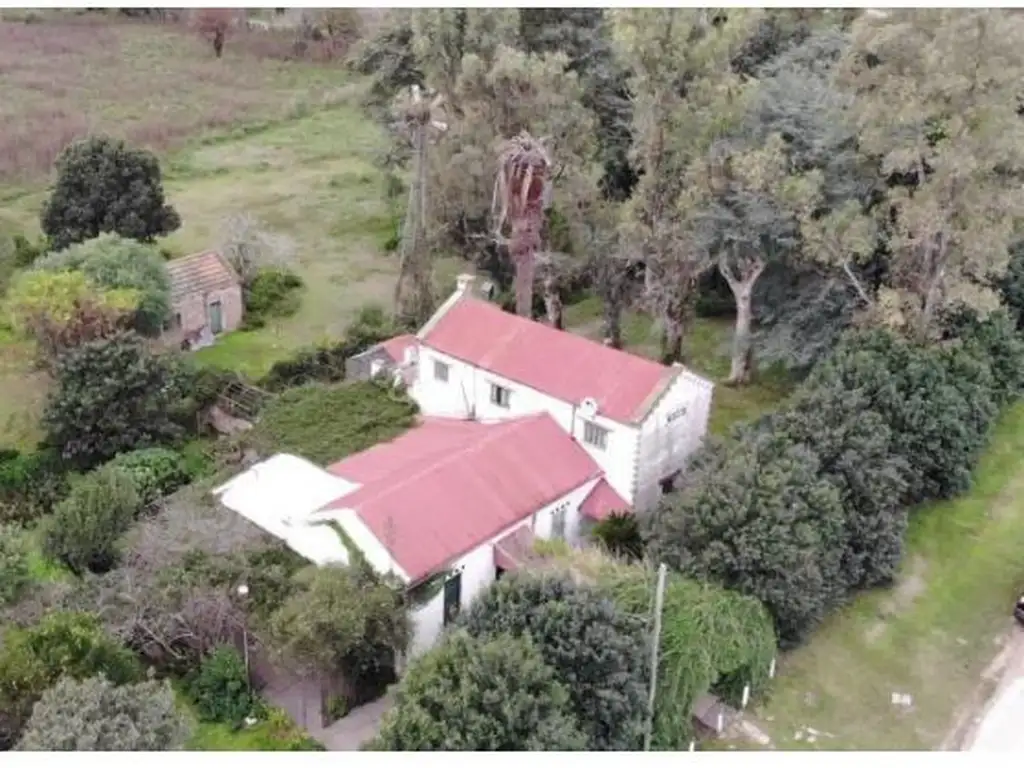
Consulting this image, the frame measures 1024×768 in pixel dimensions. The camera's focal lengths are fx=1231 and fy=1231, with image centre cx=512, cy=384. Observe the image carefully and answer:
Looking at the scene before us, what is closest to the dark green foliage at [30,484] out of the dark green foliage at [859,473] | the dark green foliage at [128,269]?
the dark green foliage at [128,269]

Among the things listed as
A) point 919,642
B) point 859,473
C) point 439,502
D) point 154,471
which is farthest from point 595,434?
point 154,471

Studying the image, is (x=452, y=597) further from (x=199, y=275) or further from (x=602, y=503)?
(x=199, y=275)

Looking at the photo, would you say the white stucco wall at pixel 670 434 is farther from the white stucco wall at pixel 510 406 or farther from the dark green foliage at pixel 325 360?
the dark green foliage at pixel 325 360

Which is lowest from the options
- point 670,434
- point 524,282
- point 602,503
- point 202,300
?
point 602,503

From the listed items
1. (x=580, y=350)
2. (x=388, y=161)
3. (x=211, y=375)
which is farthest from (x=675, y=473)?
(x=388, y=161)

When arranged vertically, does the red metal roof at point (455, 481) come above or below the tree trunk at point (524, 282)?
below

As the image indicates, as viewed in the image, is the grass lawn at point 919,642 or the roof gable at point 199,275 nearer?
the grass lawn at point 919,642

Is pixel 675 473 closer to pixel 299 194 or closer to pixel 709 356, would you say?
pixel 709 356
